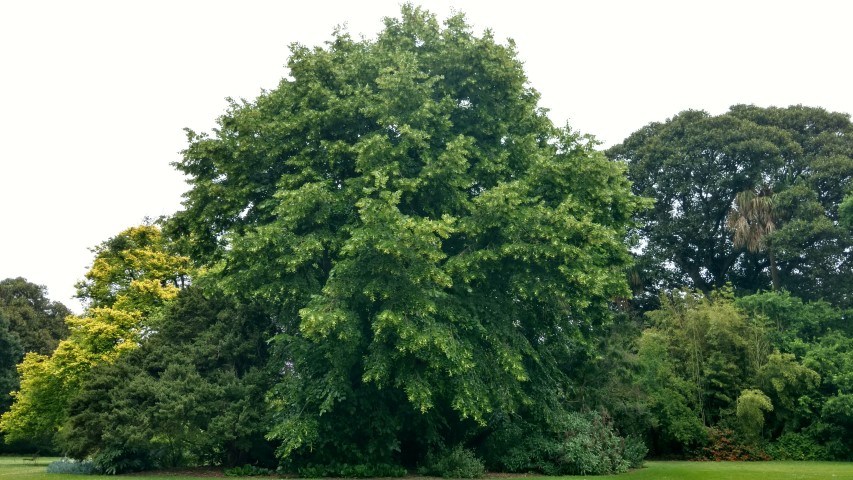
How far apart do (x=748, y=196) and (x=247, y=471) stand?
105 ft

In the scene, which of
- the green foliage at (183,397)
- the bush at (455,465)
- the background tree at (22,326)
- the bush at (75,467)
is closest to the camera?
the bush at (455,465)

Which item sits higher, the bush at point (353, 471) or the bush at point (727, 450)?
the bush at point (353, 471)

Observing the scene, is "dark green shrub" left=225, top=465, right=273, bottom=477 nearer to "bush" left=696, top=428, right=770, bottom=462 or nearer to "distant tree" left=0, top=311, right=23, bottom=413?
"bush" left=696, top=428, right=770, bottom=462

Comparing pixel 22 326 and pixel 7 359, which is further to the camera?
pixel 22 326

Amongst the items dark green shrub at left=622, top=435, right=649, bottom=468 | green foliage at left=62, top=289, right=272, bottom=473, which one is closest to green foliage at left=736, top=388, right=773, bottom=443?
dark green shrub at left=622, top=435, right=649, bottom=468

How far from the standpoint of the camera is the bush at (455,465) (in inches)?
844

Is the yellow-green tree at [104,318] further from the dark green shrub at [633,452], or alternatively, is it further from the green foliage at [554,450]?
the dark green shrub at [633,452]

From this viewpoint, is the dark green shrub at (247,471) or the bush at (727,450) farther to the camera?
the bush at (727,450)

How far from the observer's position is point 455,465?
21.6m

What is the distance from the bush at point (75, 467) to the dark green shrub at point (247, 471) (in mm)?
4834

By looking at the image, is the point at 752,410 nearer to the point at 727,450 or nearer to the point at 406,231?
the point at 727,450

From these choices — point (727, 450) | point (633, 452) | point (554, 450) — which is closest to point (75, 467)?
point (554, 450)

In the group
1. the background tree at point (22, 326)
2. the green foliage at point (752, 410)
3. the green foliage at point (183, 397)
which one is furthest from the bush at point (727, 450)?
the background tree at point (22, 326)

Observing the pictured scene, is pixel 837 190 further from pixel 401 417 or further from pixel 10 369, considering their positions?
pixel 10 369
